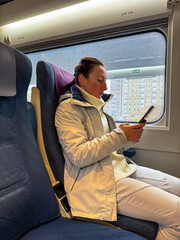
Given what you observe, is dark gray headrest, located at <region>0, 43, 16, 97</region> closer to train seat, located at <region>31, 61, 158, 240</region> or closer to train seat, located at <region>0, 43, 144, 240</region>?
train seat, located at <region>0, 43, 144, 240</region>

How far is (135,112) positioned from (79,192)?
958 mm

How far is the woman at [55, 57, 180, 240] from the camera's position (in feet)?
3.09

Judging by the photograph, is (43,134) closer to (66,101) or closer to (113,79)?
(66,101)

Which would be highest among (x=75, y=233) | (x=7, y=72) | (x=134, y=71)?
(x=134, y=71)

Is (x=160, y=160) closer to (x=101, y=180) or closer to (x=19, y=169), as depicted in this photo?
(x=101, y=180)

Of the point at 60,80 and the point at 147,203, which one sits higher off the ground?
the point at 60,80

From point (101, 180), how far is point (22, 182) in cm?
40

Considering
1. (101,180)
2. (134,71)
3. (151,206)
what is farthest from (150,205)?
(134,71)

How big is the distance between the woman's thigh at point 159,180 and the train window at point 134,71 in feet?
1.70

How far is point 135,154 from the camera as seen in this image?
1619mm

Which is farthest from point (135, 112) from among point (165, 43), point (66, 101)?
point (66, 101)

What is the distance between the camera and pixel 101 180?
1.02 m

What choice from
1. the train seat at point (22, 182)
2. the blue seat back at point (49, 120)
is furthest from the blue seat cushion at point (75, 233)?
the blue seat back at point (49, 120)

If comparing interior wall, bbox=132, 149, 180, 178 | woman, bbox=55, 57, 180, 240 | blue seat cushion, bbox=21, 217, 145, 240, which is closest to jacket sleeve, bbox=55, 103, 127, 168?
woman, bbox=55, 57, 180, 240
